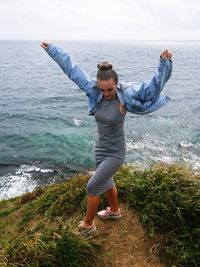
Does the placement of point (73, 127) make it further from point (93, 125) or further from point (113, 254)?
point (113, 254)

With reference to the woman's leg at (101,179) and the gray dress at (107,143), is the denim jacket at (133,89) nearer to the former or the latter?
the gray dress at (107,143)

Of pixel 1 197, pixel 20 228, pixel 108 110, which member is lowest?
pixel 1 197

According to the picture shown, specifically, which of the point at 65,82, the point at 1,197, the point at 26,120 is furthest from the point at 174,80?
the point at 1,197

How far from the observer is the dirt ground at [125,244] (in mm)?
5301

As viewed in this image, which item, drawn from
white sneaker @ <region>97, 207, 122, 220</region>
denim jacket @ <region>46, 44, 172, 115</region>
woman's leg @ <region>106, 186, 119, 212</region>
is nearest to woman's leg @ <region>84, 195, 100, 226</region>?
woman's leg @ <region>106, 186, 119, 212</region>

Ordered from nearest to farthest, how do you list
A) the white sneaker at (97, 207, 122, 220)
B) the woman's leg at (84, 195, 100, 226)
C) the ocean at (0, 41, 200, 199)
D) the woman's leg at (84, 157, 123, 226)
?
1. the woman's leg at (84, 157, 123, 226)
2. the woman's leg at (84, 195, 100, 226)
3. the white sneaker at (97, 207, 122, 220)
4. the ocean at (0, 41, 200, 199)

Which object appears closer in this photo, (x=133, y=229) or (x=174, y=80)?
(x=133, y=229)

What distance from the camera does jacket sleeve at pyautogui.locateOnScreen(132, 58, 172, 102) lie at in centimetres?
421

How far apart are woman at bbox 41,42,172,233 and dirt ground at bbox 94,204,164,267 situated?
2.23ft

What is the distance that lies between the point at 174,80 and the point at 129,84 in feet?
132

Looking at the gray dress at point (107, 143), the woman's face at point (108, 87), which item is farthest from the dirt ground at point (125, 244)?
the woman's face at point (108, 87)

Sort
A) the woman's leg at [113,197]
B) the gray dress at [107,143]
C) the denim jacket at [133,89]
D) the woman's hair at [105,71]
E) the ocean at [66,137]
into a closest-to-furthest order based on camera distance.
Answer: the denim jacket at [133,89]
the woman's hair at [105,71]
the gray dress at [107,143]
the woman's leg at [113,197]
the ocean at [66,137]

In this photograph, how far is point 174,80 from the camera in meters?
43.6

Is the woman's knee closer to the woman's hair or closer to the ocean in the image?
the woman's hair
